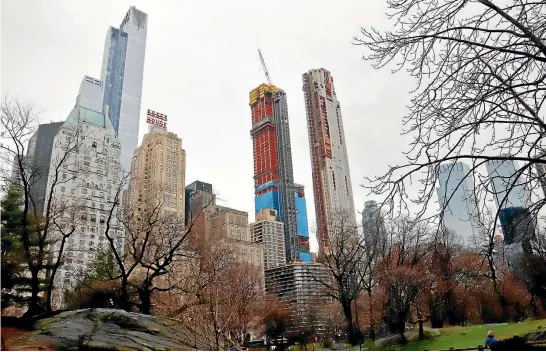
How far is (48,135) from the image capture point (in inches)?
664

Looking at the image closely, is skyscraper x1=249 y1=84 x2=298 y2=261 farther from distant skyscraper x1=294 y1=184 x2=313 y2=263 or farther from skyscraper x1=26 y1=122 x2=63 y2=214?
skyscraper x1=26 y1=122 x2=63 y2=214

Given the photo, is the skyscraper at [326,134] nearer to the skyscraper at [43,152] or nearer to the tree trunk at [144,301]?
the tree trunk at [144,301]

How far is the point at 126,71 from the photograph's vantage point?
110062 millimetres

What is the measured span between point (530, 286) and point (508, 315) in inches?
46.4

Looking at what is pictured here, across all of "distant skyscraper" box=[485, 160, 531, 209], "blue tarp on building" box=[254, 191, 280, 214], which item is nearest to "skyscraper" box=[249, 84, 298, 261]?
"blue tarp on building" box=[254, 191, 280, 214]

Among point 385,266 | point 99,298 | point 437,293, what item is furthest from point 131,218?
point 437,293

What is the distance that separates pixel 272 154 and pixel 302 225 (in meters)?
20.0

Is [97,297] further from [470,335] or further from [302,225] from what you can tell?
[302,225]

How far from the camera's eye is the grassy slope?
888cm

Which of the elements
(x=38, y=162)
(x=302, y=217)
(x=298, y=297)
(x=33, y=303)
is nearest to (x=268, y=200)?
(x=302, y=217)

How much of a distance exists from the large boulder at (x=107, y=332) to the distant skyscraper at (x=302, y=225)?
80.3 m

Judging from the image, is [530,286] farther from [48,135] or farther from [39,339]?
[48,135]

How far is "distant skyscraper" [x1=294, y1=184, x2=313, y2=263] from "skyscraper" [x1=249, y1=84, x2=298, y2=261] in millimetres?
1537

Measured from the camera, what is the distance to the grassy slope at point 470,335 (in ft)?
29.1
